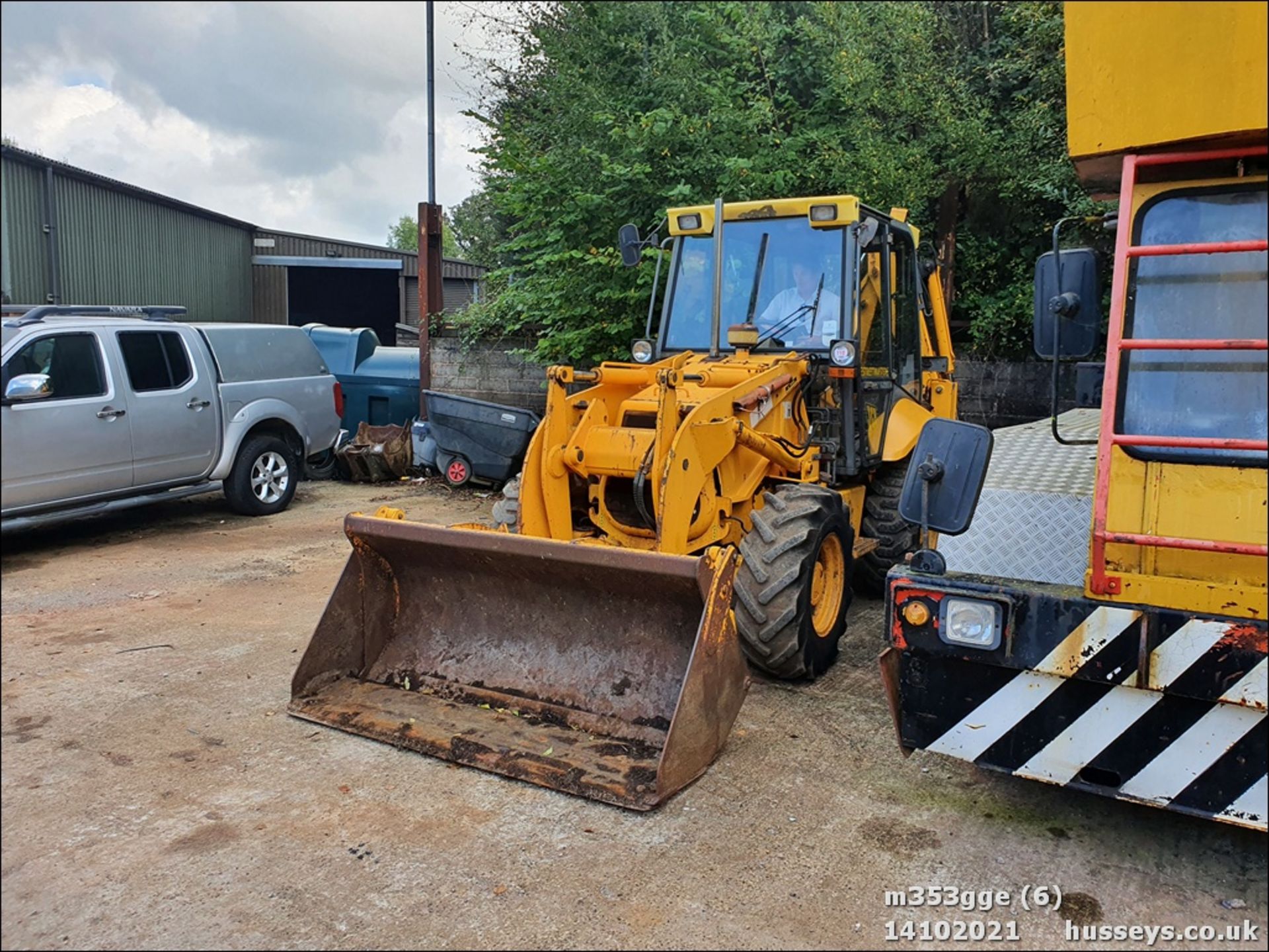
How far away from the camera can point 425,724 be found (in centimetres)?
418

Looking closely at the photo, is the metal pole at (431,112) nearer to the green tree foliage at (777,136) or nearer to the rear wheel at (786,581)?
the green tree foliage at (777,136)

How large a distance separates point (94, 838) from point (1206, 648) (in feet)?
11.7

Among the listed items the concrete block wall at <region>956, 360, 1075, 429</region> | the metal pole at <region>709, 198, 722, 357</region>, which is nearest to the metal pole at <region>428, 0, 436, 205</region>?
the metal pole at <region>709, 198, 722, 357</region>

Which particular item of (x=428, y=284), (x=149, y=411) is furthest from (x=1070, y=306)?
(x=428, y=284)

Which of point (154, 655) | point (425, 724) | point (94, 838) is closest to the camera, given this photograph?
point (94, 838)

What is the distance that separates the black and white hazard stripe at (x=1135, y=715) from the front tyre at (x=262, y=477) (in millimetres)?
7441

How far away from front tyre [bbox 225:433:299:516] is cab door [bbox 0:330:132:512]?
11.9ft

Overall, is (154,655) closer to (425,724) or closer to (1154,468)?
(425,724)

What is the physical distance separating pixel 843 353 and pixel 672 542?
1571mm

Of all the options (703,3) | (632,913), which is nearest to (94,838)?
(632,913)

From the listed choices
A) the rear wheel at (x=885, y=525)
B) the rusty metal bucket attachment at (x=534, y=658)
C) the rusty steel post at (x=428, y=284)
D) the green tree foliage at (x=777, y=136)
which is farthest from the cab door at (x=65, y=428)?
the rusty steel post at (x=428, y=284)

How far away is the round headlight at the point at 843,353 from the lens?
5477 mm

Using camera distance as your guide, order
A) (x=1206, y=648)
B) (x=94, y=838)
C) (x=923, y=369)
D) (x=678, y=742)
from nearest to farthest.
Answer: (x=1206, y=648) → (x=94, y=838) → (x=678, y=742) → (x=923, y=369)

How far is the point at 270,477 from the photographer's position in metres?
9.50
